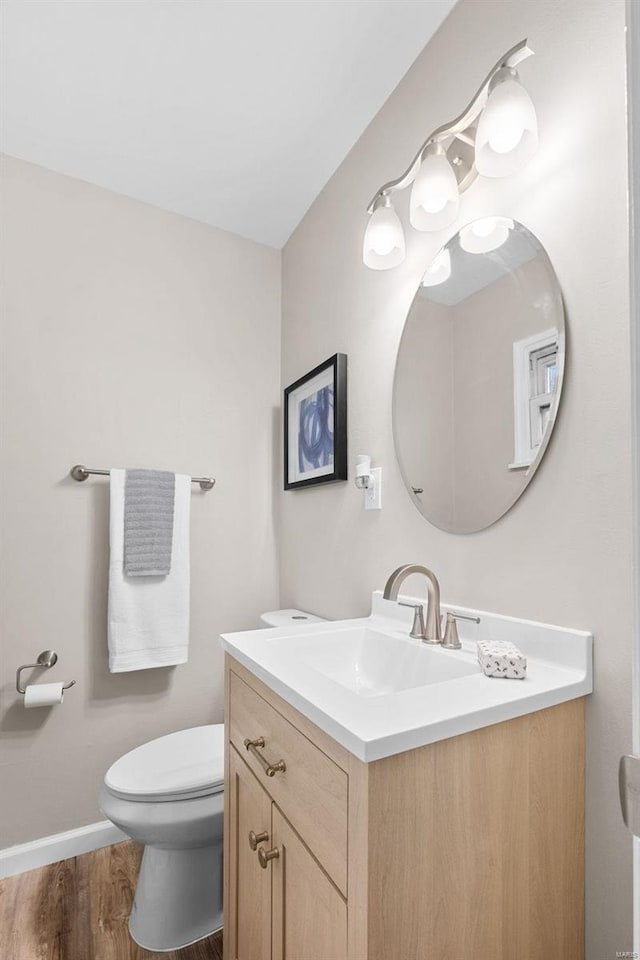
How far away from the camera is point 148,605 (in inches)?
71.5

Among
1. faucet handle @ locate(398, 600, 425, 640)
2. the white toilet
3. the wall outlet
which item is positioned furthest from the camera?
the wall outlet

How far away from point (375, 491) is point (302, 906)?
96 cm

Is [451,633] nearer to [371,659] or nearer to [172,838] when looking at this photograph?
[371,659]

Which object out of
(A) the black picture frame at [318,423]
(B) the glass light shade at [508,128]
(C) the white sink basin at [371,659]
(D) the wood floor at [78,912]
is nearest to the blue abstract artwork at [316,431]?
(A) the black picture frame at [318,423]

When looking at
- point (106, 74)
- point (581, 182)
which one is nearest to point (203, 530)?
point (106, 74)

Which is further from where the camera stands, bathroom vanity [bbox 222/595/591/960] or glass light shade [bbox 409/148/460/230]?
glass light shade [bbox 409/148/460/230]

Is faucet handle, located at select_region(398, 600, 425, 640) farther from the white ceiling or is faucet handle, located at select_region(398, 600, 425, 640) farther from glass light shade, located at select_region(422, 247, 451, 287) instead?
the white ceiling

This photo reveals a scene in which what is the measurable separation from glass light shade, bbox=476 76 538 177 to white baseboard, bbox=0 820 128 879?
2275 millimetres

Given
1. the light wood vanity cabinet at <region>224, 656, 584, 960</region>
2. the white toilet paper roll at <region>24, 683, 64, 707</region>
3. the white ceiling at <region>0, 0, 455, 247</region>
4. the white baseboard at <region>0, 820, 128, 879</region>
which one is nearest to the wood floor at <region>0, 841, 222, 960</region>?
the white baseboard at <region>0, 820, 128, 879</region>

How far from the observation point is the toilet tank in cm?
179

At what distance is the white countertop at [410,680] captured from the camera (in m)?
0.67

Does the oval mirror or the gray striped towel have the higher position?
the oval mirror

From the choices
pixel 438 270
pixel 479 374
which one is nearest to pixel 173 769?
pixel 479 374

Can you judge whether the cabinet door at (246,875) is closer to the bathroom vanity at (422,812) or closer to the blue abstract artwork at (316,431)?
the bathroom vanity at (422,812)
